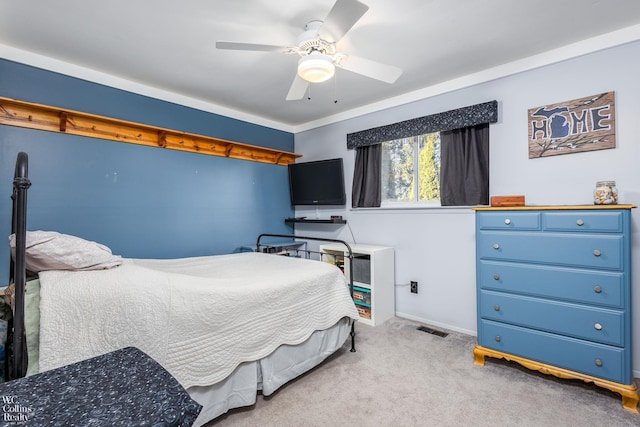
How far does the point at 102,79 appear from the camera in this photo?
282 cm

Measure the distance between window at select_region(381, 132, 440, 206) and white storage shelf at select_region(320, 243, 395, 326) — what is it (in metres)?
0.69

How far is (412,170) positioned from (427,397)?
234 cm

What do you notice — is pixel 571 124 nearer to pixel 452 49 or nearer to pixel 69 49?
pixel 452 49

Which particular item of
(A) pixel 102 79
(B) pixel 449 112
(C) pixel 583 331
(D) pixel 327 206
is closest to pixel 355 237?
(D) pixel 327 206

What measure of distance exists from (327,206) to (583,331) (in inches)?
116

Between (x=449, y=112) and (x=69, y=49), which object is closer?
(x=69, y=49)

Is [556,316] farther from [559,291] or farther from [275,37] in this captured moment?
[275,37]

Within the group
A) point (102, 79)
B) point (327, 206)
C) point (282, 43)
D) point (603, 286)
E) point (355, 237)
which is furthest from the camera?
point (327, 206)

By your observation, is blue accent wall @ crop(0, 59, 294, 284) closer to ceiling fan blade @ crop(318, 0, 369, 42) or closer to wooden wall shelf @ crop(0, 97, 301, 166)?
wooden wall shelf @ crop(0, 97, 301, 166)

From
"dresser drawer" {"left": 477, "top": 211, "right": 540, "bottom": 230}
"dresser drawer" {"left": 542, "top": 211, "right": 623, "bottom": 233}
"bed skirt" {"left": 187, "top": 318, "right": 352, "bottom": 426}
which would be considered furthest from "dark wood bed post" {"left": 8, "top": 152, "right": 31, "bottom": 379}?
"dresser drawer" {"left": 542, "top": 211, "right": 623, "bottom": 233}

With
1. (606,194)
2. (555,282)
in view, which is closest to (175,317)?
(555,282)

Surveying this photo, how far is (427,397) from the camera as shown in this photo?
200 cm

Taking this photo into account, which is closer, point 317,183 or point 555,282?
point 555,282

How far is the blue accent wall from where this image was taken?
2463 mm
